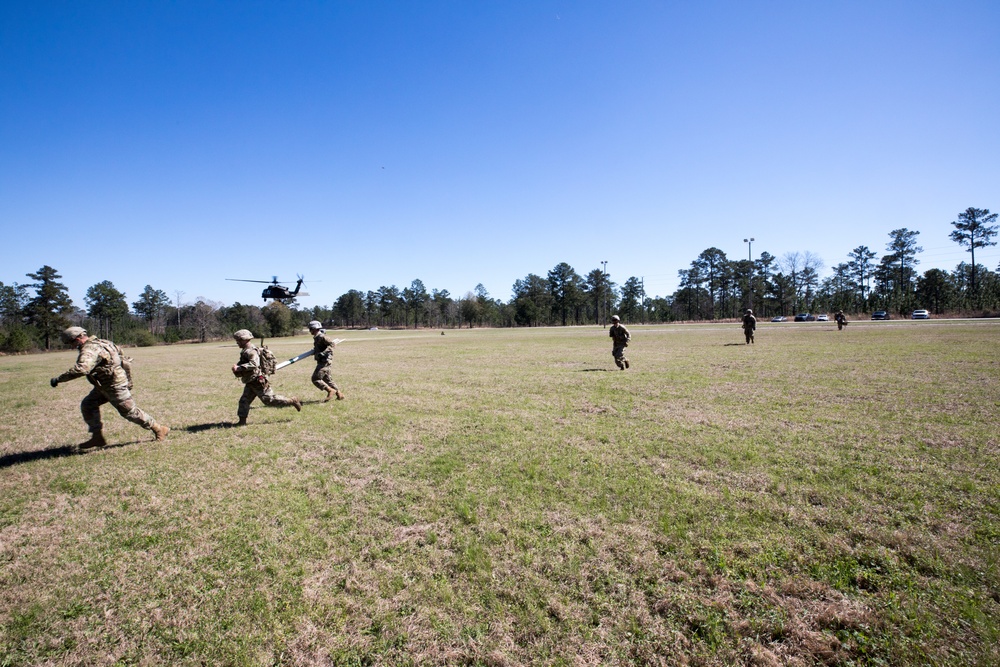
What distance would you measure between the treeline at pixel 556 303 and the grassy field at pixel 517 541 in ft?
217

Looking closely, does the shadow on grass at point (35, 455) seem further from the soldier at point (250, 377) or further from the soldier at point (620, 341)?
the soldier at point (620, 341)

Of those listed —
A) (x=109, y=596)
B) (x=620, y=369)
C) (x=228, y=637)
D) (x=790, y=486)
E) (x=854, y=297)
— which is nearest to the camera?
(x=228, y=637)

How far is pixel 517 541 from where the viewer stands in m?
4.21

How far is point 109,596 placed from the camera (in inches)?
141

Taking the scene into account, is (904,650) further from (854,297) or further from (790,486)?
(854,297)

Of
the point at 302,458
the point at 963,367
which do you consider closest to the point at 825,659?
the point at 302,458

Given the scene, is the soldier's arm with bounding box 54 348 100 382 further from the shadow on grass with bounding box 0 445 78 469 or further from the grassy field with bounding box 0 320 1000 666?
the shadow on grass with bounding box 0 445 78 469

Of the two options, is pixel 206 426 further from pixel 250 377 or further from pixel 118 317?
pixel 118 317

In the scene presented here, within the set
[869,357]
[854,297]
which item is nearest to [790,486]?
[869,357]

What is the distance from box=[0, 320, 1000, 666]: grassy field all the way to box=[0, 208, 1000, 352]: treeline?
66119 mm

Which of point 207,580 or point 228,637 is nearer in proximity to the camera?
point 228,637

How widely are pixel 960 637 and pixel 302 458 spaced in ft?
24.5

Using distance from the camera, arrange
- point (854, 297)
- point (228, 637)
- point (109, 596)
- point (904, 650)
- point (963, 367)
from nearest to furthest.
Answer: point (904, 650) → point (228, 637) → point (109, 596) → point (963, 367) → point (854, 297)

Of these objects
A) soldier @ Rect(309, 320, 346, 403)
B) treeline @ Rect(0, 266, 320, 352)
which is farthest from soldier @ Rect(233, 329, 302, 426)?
treeline @ Rect(0, 266, 320, 352)
